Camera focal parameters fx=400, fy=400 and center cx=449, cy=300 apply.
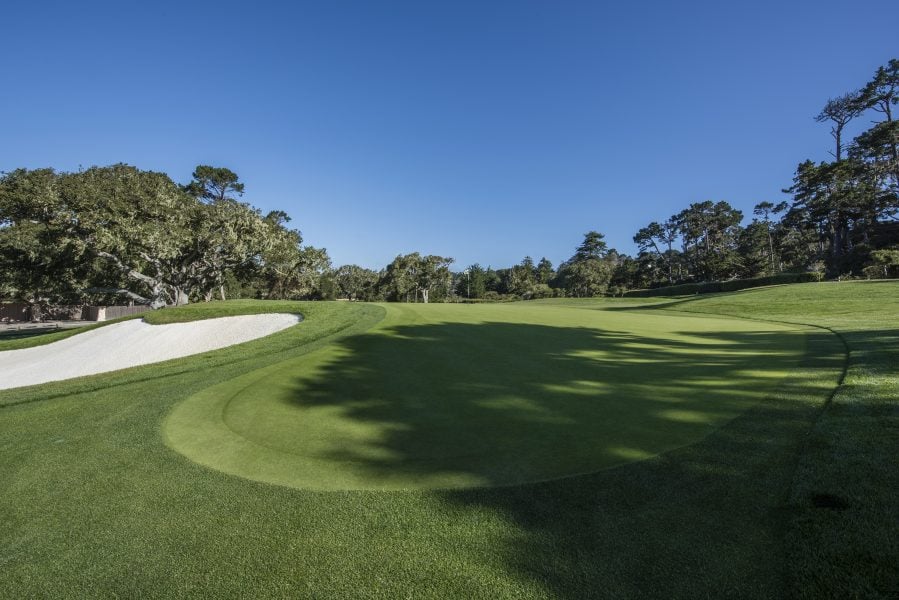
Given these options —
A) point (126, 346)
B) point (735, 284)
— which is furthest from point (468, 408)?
point (735, 284)

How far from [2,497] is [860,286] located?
33649 mm

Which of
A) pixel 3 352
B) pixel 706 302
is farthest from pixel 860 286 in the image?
pixel 3 352

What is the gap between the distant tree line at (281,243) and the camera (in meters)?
25.8

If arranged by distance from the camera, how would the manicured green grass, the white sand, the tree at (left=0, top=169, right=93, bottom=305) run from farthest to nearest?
the tree at (left=0, top=169, right=93, bottom=305) → the white sand → the manicured green grass

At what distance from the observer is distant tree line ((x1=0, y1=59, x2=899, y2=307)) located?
1016 inches

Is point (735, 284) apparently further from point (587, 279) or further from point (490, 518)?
point (490, 518)

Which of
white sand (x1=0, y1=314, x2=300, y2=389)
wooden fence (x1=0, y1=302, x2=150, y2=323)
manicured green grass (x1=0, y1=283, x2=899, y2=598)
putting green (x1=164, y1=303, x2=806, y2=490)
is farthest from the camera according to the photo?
wooden fence (x1=0, y1=302, x2=150, y2=323)

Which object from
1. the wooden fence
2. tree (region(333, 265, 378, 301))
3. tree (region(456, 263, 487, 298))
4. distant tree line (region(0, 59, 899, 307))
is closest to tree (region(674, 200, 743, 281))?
distant tree line (region(0, 59, 899, 307))

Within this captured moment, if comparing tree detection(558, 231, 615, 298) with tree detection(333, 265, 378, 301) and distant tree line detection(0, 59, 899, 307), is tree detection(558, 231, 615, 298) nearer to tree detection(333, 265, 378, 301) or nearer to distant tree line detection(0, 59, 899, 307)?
distant tree line detection(0, 59, 899, 307)

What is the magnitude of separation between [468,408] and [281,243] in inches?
1241

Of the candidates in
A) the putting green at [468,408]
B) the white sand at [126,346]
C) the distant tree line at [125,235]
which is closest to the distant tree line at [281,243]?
the distant tree line at [125,235]

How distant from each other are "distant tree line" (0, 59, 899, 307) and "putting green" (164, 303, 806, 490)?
25.2 meters

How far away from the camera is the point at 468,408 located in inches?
213

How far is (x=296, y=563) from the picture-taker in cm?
262
